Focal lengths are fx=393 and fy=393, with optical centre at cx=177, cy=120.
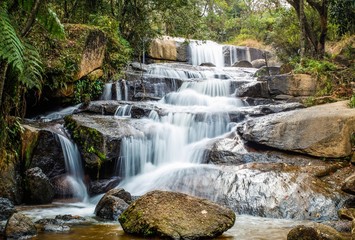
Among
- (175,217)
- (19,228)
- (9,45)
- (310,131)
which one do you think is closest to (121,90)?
(310,131)

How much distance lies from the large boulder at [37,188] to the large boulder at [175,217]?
8.84 ft

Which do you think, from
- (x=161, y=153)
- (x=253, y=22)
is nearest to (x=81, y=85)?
(x=161, y=153)

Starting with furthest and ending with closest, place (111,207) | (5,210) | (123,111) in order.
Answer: (123,111) < (111,207) < (5,210)

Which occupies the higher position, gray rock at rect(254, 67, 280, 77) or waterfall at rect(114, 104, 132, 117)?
gray rock at rect(254, 67, 280, 77)

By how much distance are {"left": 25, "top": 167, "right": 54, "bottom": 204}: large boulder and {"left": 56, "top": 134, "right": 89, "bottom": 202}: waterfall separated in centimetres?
85

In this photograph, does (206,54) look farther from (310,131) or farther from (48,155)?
(48,155)

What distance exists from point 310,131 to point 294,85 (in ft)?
16.2

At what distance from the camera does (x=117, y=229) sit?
5238 millimetres

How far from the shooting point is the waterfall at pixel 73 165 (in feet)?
26.7

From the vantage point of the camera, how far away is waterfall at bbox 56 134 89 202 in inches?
321

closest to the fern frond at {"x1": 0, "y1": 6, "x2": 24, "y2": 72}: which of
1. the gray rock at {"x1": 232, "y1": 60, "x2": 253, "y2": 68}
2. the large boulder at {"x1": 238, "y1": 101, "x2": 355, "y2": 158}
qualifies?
the large boulder at {"x1": 238, "y1": 101, "x2": 355, "y2": 158}

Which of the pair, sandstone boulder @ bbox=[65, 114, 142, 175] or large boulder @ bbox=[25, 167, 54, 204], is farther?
sandstone boulder @ bbox=[65, 114, 142, 175]

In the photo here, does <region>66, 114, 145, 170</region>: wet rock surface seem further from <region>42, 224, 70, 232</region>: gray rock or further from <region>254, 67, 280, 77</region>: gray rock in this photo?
<region>254, 67, 280, 77</region>: gray rock

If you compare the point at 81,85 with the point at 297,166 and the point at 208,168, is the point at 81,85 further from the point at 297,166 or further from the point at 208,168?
the point at 297,166
